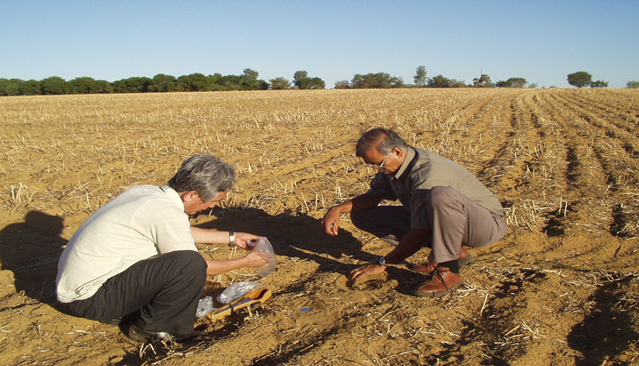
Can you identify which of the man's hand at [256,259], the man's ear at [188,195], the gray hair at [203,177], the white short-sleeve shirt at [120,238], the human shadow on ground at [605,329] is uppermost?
the gray hair at [203,177]

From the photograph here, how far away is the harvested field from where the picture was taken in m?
2.61

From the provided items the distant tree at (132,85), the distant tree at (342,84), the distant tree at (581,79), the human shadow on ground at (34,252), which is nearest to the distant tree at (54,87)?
the distant tree at (132,85)

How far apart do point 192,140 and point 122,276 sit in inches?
293

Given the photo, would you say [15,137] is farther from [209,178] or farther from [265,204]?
[209,178]

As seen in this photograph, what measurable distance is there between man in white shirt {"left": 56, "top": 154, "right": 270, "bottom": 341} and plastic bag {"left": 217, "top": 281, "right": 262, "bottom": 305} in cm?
48

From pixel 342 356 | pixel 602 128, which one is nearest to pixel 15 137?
pixel 342 356

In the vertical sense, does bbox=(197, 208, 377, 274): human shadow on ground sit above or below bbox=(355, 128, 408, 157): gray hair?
below

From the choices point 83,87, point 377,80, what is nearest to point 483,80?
point 377,80

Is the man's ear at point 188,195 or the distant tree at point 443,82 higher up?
the distant tree at point 443,82

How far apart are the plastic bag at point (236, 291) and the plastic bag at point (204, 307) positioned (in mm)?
83

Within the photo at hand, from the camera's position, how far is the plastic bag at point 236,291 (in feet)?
10.8

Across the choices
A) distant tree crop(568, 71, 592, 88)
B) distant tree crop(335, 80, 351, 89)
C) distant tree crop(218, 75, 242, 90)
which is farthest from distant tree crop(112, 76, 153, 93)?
distant tree crop(568, 71, 592, 88)

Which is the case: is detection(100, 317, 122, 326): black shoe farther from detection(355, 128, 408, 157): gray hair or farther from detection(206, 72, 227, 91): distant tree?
detection(206, 72, 227, 91): distant tree

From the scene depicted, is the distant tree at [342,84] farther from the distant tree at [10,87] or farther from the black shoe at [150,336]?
the black shoe at [150,336]
